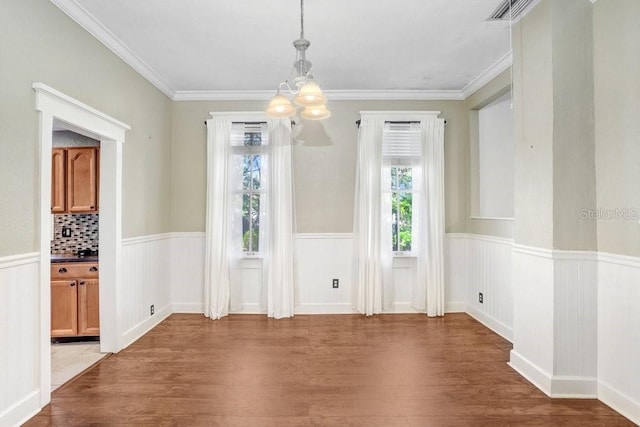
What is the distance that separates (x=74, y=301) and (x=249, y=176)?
232cm

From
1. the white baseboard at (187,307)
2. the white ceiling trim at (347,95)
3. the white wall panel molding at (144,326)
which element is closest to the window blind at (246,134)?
the white ceiling trim at (347,95)

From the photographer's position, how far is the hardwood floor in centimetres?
227

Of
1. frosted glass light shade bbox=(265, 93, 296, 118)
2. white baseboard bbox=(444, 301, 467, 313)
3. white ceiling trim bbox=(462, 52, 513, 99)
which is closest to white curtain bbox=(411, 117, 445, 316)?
white baseboard bbox=(444, 301, 467, 313)

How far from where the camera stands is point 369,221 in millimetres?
4418

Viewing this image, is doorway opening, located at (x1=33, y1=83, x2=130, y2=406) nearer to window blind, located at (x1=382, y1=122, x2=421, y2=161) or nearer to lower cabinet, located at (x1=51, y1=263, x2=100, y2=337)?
lower cabinet, located at (x1=51, y1=263, x2=100, y2=337)

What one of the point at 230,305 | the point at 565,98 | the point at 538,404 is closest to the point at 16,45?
the point at 230,305

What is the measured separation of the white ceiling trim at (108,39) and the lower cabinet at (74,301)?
213cm

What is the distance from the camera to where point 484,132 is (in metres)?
4.52

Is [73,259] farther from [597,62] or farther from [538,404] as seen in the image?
[597,62]

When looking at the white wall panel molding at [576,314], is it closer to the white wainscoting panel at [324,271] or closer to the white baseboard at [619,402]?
the white baseboard at [619,402]

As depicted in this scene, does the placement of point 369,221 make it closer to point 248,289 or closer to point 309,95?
point 248,289

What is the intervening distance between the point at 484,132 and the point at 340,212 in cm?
213

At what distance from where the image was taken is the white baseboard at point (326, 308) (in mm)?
4559

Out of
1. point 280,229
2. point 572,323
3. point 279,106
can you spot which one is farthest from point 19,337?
point 572,323
